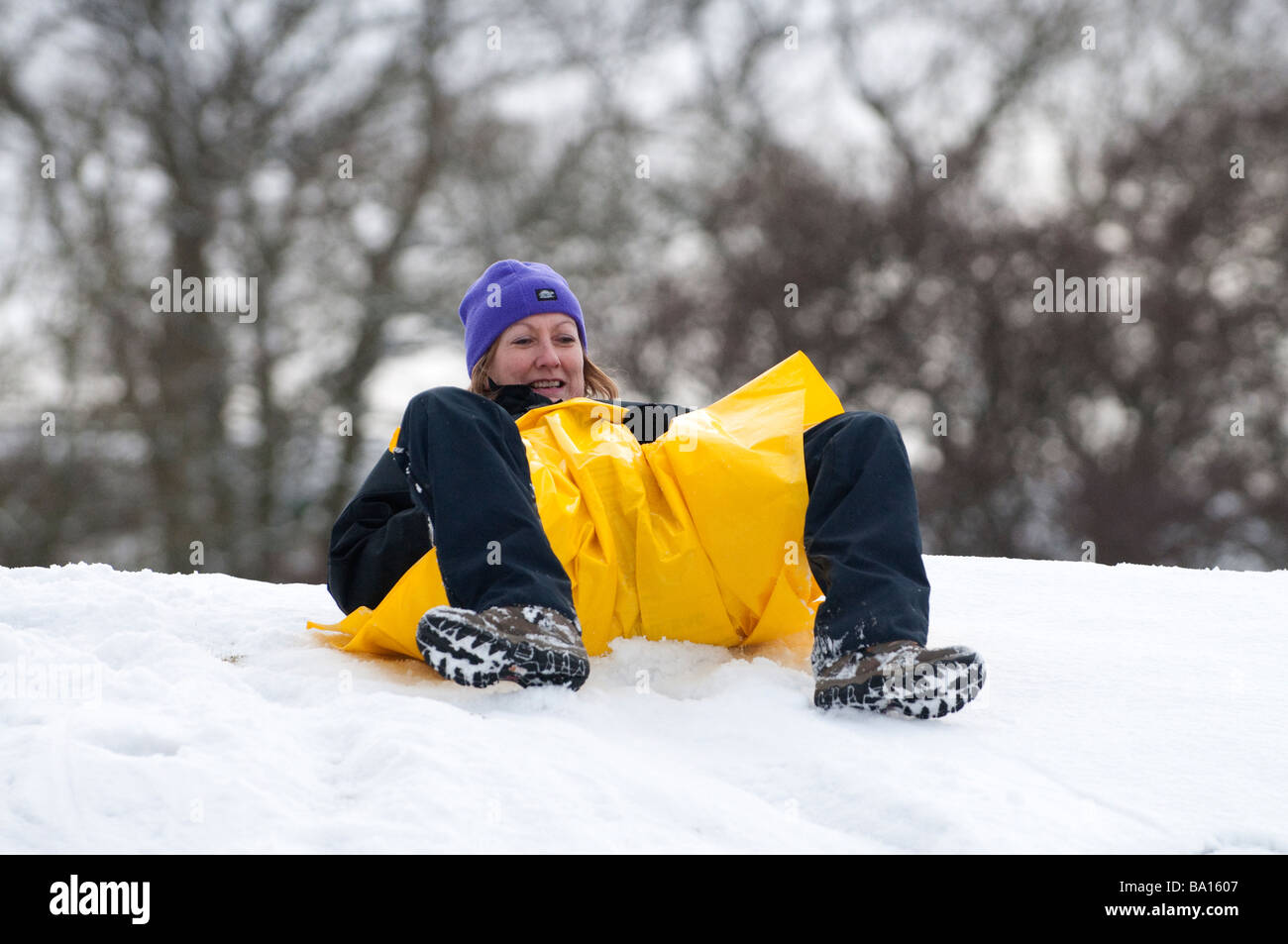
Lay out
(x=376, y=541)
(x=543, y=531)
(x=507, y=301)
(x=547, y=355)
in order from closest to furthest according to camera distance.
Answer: (x=543, y=531)
(x=376, y=541)
(x=547, y=355)
(x=507, y=301)

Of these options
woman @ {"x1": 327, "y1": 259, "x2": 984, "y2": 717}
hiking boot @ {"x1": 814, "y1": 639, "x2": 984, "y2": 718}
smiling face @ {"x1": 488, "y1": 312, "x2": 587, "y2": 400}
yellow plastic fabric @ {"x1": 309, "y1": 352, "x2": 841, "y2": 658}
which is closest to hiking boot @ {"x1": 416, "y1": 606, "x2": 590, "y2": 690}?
woman @ {"x1": 327, "y1": 259, "x2": 984, "y2": 717}

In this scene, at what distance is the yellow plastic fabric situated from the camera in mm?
1931

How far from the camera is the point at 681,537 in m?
1.96

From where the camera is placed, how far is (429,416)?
1.89 metres

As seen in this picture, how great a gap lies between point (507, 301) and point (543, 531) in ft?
3.16

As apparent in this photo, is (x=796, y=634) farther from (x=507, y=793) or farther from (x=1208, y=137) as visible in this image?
(x=1208, y=137)

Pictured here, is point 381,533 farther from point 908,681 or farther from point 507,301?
point 908,681

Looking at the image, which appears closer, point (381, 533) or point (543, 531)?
point (543, 531)

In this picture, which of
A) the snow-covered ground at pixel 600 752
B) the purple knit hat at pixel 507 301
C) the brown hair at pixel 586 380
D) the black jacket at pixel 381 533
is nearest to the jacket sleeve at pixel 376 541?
the black jacket at pixel 381 533

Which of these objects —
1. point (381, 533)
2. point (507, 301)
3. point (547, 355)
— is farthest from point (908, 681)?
point (507, 301)

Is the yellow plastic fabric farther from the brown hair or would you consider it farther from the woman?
the brown hair

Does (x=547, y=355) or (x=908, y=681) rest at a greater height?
(x=547, y=355)

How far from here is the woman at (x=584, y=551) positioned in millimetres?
1668
